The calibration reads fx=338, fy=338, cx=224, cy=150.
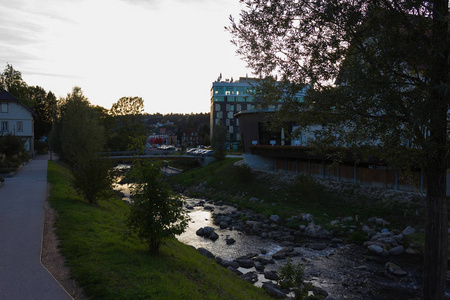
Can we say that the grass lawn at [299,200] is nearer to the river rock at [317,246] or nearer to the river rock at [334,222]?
the river rock at [334,222]

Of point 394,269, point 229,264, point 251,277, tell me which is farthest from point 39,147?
point 394,269

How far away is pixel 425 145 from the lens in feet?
23.3

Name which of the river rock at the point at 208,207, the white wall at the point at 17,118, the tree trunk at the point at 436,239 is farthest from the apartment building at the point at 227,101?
the tree trunk at the point at 436,239

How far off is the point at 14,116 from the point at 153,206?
53.5m

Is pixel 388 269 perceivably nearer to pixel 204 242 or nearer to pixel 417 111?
pixel 204 242

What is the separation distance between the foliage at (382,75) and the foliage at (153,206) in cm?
438

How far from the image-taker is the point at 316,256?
58.6 feet

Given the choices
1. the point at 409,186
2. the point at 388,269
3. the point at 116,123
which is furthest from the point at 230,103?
the point at 388,269

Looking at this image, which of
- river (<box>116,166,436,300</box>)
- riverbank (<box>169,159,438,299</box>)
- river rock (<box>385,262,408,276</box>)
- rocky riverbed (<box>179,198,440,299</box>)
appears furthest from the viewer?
river rock (<box>385,262,408,276</box>)

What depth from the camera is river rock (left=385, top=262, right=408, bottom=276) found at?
15124 mm

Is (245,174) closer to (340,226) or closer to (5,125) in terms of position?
(340,226)

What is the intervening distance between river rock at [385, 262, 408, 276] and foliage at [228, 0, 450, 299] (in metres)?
8.09

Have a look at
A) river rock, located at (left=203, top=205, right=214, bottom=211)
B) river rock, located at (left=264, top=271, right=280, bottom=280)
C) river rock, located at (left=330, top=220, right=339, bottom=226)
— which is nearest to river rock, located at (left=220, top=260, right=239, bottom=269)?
river rock, located at (left=264, top=271, right=280, bottom=280)

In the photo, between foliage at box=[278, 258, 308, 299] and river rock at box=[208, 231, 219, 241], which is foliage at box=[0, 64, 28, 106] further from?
foliage at box=[278, 258, 308, 299]
